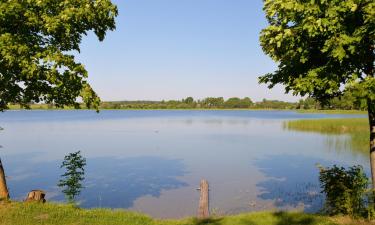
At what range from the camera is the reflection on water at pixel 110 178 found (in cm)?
2536

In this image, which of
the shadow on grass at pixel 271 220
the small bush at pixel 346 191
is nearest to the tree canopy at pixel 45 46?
the shadow on grass at pixel 271 220

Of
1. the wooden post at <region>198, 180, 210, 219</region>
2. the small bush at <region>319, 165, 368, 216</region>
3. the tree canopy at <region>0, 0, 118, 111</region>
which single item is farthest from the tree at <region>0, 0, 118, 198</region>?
the small bush at <region>319, 165, 368, 216</region>

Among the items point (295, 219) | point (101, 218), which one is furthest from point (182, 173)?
point (295, 219)

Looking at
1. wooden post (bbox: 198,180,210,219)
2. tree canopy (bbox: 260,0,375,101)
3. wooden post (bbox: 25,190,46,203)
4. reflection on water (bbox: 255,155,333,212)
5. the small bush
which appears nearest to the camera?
tree canopy (bbox: 260,0,375,101)

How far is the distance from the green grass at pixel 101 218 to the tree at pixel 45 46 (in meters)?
2.00

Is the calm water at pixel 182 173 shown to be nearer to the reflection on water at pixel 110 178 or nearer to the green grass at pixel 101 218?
the reflection on water at pixel 110 178

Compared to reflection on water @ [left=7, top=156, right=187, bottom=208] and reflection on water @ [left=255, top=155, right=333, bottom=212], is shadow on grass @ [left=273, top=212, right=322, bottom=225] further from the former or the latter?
reflection on water @ [left=7, top=156, right=187, bottom=208]

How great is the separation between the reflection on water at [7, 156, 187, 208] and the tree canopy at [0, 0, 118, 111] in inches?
392

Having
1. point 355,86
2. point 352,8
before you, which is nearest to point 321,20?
point 352,8

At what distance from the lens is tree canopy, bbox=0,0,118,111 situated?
1352 centimetres

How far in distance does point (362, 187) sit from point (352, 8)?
296 inches

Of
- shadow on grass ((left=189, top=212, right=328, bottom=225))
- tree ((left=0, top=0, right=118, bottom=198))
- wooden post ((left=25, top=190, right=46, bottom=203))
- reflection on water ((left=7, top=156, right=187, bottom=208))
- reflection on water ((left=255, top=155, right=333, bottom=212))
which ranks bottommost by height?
reflection on water ((left=7, top=156, right=187, bottom=208))

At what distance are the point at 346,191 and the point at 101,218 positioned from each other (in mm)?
10254

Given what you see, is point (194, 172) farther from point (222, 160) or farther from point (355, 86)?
point (355, 86)
